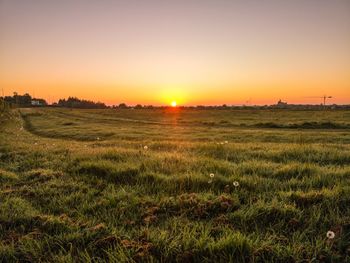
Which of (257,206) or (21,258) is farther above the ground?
(257,206)

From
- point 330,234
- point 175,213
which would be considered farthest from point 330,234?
point 175,213

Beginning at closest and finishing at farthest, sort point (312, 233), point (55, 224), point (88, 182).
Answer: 1. point (312, 233)
2. point (55, 224)
3. point (88, 182)

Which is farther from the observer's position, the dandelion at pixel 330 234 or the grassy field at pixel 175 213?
the dandelion at pixel 330 234

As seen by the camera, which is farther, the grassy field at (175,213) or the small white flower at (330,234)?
the small white flower at (330,234)

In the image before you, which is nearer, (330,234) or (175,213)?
(330,234)

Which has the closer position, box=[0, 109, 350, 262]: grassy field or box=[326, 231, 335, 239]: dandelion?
box=[0, 109, 350, 262]: grassy field

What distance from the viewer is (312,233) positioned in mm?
3496

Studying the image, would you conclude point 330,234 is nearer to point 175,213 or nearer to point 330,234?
point 330,234

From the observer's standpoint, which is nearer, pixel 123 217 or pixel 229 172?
pixel 123 217

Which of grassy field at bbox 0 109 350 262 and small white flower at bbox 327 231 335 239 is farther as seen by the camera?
small white flower at bbox 327 231 335 239

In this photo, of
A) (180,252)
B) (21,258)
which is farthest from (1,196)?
(180,252)

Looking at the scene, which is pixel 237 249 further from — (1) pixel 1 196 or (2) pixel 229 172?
(1) pixel 1 196

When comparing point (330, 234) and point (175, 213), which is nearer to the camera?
point (330, 234)

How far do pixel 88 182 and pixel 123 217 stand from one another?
6.86ft
